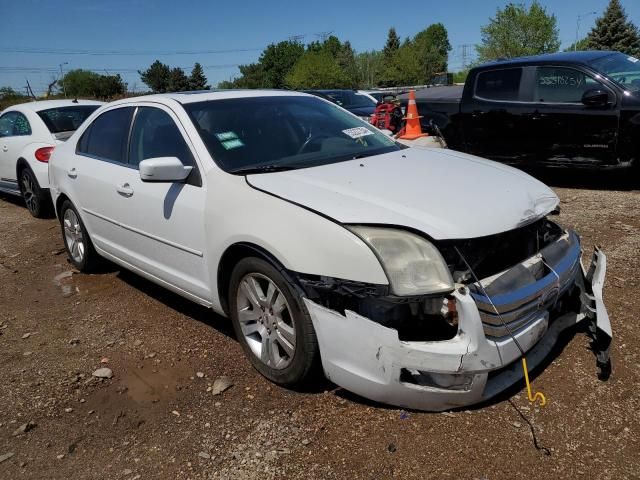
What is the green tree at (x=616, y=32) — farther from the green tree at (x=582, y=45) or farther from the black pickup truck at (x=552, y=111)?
the black pickup truck at (x=552, y=111)

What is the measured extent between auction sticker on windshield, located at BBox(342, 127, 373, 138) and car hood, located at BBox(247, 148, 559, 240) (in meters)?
0.51

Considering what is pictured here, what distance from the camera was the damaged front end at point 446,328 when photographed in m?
2.29

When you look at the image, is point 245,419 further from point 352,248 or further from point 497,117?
point 497,117

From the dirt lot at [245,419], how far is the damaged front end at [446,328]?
0.67ft

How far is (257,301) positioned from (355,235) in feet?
2.59

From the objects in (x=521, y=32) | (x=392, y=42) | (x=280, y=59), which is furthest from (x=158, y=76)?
(x=521, y=32)

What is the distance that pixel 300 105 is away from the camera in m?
3.98

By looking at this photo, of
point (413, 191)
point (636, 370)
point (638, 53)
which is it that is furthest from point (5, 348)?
point (638, 53)

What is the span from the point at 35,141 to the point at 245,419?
20.3 ft

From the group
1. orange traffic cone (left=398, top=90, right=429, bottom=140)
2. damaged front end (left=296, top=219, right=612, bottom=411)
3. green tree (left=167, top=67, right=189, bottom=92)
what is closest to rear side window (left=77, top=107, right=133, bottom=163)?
damaged front end (left=296, top=219, right=612, bottom=411)

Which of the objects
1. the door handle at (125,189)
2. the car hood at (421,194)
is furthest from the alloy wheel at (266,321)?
the door handle at (125,189)

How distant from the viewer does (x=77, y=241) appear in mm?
4980

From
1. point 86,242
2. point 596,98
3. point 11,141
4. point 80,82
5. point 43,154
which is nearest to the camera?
point 86,242

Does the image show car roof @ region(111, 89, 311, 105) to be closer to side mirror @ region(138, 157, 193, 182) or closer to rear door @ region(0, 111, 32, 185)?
side mirror @ region(138, 157, 193, 182)
